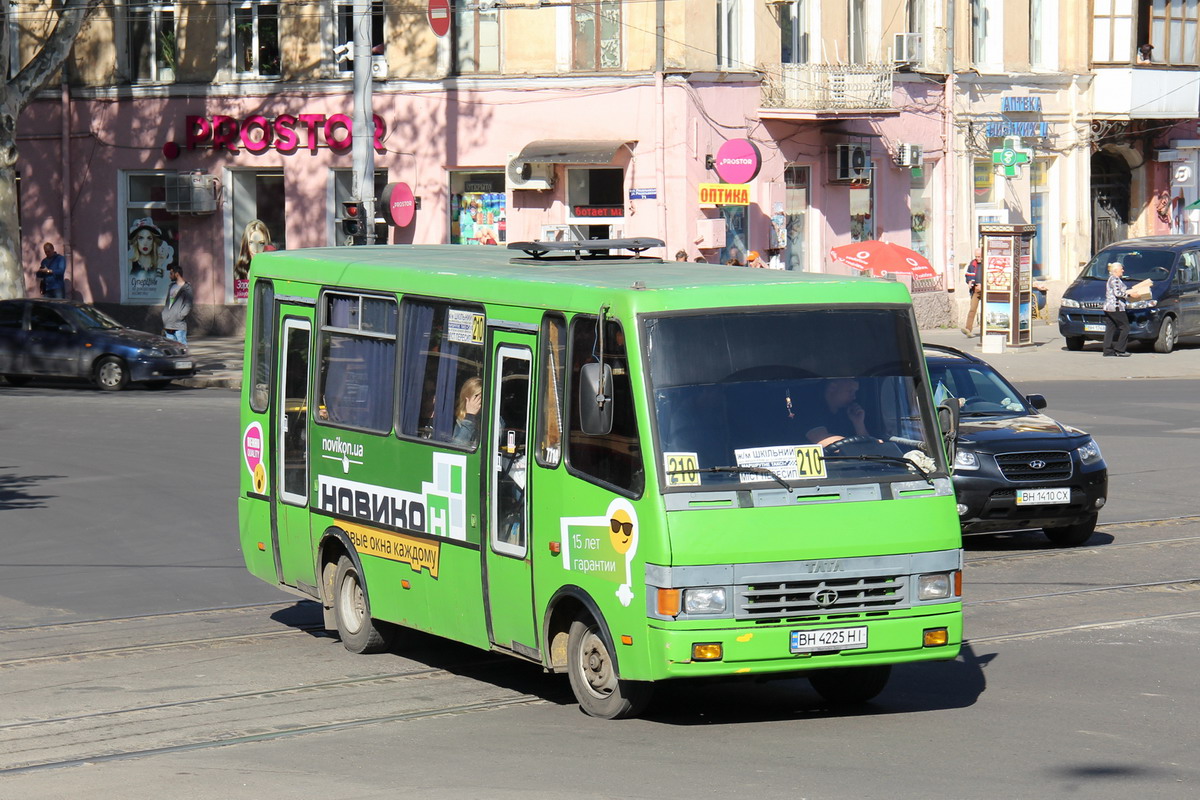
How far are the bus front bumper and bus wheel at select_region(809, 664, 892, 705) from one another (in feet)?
1.72

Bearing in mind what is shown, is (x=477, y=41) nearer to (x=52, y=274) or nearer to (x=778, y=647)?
(x=52, y=274)

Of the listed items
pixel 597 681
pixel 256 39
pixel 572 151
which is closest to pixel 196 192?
pixel 256 39

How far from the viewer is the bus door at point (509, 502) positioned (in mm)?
9516

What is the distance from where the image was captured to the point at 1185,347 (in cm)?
3678

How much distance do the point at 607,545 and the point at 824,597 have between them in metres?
1.06

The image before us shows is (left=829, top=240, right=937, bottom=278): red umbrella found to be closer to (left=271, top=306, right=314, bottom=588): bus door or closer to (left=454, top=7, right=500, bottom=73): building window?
(left=454, top=7, right=500, bottom=73): building window

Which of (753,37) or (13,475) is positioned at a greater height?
(753,37)

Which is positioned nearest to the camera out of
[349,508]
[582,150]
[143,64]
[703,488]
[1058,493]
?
[703,488]

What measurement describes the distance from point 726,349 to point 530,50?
27414mm

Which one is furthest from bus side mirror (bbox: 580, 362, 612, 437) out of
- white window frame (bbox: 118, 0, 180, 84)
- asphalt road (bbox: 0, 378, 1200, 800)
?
white window frame (bbox: 118, 0, 180, 84)

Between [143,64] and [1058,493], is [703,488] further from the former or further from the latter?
[143,64]

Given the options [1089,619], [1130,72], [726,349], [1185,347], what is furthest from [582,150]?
[726,349]

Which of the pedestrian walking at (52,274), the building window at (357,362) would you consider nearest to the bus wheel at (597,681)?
the building window at (357,362)

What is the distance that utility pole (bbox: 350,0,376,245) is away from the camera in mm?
28112
